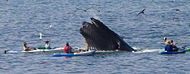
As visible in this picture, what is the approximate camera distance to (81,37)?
60031 mm

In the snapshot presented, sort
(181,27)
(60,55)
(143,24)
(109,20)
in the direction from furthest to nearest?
1. (109,20)
2. (143,24)
3. (181,27)
4. (60,55)

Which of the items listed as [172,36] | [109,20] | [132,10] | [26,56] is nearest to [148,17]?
[109,20]

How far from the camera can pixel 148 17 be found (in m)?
82.3

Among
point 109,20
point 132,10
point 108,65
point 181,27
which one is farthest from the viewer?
point 132,10

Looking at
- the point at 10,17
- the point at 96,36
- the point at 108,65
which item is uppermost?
the point at 10,17

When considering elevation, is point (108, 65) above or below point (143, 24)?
below

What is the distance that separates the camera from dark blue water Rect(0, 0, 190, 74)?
39.7 metres

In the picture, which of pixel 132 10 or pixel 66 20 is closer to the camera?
pixel 66 20

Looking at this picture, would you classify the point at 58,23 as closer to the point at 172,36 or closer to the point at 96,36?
the point at 172,36

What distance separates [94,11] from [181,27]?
34046 millimetres

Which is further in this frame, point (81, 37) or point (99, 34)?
point (81, 37)

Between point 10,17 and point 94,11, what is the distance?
1944 cm

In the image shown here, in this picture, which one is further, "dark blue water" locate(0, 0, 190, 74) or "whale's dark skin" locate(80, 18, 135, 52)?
"whale's dark skin" locate(80, 18, 135, 52)

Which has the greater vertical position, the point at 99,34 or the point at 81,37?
the point at 81,37
